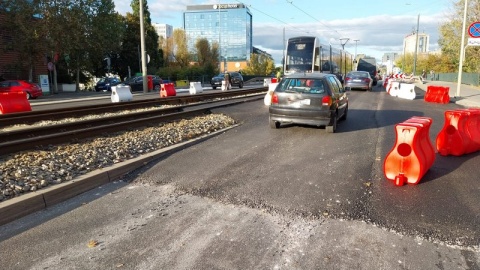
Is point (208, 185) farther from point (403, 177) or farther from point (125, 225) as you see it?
point (403, 177)

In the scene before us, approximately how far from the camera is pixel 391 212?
170 inches

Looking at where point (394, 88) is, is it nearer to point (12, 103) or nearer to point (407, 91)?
point (407, 91)

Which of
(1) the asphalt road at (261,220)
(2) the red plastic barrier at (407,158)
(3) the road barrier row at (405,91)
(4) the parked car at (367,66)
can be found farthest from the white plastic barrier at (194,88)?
(4) the parked car at (367,66)

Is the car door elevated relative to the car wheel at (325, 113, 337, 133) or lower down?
elevated

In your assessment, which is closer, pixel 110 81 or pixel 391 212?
pixel 391 212

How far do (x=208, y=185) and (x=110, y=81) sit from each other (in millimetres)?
35074

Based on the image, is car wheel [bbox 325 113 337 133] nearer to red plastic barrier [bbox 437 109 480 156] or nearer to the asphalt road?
red plastic barrier [bbox 437 109 480 156]

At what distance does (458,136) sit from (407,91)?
17.4 metres

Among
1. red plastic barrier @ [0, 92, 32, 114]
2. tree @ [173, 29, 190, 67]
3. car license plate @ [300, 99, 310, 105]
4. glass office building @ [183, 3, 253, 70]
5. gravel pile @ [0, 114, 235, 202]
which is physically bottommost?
gravel pile @ [0, 114, 235, 202]

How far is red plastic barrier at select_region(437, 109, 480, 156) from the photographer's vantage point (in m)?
7.00

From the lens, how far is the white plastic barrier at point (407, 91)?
73.8 ft

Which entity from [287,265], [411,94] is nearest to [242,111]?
[287,265]

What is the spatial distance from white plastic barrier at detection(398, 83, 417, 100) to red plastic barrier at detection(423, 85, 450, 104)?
2000 millimetres

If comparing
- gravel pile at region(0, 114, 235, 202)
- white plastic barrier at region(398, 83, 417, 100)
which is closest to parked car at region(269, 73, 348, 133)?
gravel pile at region(0, 114, 235, 202)
